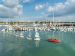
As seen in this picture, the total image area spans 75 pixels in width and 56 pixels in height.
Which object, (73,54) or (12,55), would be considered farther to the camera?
(73,54)

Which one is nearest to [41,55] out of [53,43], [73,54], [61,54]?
[61,54]

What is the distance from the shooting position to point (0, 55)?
54.8m

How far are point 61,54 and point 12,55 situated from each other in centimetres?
1550

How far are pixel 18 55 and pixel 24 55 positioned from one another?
5.87 ft

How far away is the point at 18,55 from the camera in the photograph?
55.6m

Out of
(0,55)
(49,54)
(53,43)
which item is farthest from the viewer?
(53,43)

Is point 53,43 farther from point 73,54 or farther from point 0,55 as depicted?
point 0,55

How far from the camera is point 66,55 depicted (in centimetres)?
5853

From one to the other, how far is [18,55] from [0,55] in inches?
205

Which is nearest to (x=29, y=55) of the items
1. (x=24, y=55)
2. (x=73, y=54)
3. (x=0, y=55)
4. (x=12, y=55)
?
(x=24, y=55)

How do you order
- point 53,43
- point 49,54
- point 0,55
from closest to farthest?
1. point 0,55
2. point 49,54
3. point 53,43

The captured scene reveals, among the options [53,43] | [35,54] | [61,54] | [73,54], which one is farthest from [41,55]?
[53,43]

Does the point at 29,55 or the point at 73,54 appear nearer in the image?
the point at 29,55

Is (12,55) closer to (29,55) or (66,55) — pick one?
(29,55)
